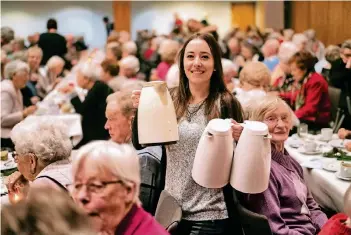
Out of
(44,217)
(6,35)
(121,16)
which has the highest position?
(121,16)

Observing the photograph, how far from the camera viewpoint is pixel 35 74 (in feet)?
20.4

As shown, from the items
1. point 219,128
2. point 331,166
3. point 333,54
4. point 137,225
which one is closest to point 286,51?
point 333,54

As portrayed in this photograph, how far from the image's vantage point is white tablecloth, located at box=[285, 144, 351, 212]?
9.16 ft

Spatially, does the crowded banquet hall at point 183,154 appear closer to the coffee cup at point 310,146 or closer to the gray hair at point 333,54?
the coffee cup at point 310,146

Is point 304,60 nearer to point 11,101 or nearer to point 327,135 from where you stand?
point 327,135

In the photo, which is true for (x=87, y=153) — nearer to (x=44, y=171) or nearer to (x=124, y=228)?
(x=124, y=228)

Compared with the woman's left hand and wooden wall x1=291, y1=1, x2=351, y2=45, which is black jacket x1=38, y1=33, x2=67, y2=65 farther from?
the woman's left hand

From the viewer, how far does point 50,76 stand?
20.7 ft

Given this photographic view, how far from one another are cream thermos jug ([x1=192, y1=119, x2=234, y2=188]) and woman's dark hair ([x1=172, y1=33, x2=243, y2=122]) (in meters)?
0.30

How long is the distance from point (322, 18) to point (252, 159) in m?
7.26

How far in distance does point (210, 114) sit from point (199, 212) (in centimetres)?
43

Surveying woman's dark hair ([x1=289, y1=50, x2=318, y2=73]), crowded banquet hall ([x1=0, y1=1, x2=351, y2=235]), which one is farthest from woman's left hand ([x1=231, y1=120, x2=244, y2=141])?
woman's dark hair ([x1=289, y1=50, x2=318, y2=73])

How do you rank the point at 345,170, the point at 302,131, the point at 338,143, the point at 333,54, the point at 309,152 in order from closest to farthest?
the point at 345,170 < the point at 309,152 < the point at 338,143 < the point at 302,131 < the point at 333,54

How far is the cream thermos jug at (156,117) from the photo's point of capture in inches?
81.4
